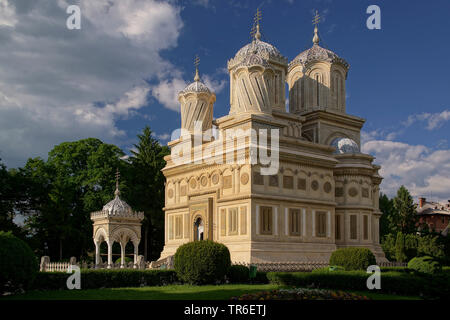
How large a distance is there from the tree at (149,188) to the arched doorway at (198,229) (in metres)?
10.3

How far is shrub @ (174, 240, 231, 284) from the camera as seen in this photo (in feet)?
69.0

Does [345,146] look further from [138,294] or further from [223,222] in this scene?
[138,294]

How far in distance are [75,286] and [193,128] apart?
1631 centimetres

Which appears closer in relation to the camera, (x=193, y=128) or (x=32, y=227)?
(x=193, y=128)

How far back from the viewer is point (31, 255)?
1736cm

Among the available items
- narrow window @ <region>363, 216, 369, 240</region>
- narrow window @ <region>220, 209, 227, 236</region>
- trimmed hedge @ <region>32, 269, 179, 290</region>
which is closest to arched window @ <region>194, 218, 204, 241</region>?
narrow window @ <region>220, 209, 227, 236</region>

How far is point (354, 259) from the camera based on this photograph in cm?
2383

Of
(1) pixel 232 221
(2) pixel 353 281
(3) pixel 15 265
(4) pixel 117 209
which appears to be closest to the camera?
(3) pixel 15 265

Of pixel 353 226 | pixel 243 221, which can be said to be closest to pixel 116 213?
pixel 243 221

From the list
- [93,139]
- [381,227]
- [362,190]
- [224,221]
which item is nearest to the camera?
[224,221]

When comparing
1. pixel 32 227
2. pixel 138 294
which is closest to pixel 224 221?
pixel 138 294

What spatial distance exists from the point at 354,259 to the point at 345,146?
11058mm

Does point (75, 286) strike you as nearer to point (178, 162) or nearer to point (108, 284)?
point (108, 284)
